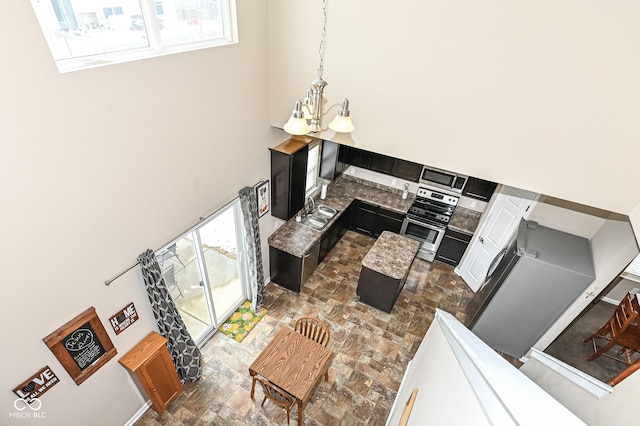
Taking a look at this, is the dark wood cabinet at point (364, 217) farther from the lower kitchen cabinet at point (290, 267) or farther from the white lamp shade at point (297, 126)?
the white lamp shade at point (297, 126)

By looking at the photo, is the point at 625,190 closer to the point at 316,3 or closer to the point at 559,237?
the point at 559,237

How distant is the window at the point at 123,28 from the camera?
7.15 feet

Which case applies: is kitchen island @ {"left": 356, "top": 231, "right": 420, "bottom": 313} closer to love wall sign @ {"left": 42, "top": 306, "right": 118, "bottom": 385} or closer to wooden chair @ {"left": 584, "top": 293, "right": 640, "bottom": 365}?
wooden chair @ {"left": 584, "top": 293, "right": 640, "bottom": 365}

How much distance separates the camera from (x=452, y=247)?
6578 mm

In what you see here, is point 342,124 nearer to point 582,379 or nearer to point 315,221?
point 582,379

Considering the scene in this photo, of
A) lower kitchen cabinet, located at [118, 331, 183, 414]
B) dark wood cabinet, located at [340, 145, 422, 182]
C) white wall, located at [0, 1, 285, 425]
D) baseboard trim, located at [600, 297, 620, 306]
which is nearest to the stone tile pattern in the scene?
lower kitchen cabinet, located at [118, 331, 183, 414]

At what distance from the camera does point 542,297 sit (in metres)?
4.40

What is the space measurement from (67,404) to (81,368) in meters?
0.38

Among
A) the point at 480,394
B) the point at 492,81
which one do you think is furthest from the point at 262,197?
the point at 480,394

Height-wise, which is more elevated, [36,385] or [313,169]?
[36,385]

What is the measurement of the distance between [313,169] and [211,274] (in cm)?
305

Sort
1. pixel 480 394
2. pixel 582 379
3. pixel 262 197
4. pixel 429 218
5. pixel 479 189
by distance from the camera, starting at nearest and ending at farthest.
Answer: pixel 480 394, pixel 582 379, pixel 262 197, pixel 479 189, pixel 429 218

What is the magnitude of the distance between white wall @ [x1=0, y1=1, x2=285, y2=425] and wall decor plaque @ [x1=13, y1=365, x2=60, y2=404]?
5cm

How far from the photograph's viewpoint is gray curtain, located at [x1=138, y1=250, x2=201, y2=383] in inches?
127
